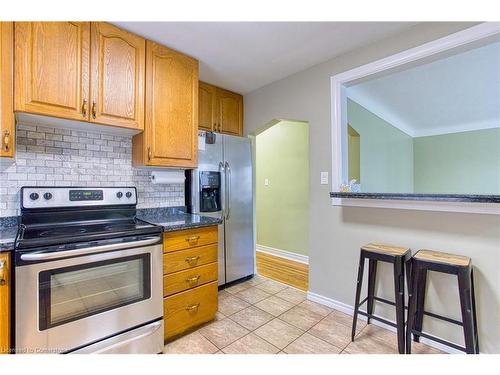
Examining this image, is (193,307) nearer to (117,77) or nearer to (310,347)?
(310,347)

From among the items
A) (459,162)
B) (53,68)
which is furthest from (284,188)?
(459,162)

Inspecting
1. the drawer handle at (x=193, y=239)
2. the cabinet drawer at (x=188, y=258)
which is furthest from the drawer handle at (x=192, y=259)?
the drawer handle at (x=193, y=239)

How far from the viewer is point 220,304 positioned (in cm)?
242

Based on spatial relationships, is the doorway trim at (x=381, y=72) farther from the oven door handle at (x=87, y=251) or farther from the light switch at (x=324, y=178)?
the oven door handle at (x=87, y=251)

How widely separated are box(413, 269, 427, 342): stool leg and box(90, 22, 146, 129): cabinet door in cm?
227

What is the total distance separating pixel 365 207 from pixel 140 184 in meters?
2.01

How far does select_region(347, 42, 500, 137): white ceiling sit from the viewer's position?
259 centimetres

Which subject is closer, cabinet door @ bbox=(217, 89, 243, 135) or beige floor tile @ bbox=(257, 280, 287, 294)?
beige floor tile @ bbox=(257, 280, 287, 294)

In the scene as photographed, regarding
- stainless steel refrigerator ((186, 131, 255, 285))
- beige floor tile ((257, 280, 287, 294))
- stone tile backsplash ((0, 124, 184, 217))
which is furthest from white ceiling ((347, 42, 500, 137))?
stone tile backsplash ((0, 124, 184, 217))

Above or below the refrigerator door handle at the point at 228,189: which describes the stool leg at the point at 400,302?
below

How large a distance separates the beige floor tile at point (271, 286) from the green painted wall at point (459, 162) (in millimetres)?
3945

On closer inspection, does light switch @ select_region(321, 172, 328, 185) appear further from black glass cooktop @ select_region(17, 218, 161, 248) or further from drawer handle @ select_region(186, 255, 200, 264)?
black glass cooktop @ select_region(17, 218, 161, 248)

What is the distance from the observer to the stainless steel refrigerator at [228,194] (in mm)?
2607

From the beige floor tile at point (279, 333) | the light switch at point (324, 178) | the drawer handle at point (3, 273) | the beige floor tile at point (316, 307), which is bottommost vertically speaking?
the beige floor tile at point (279, 333)
